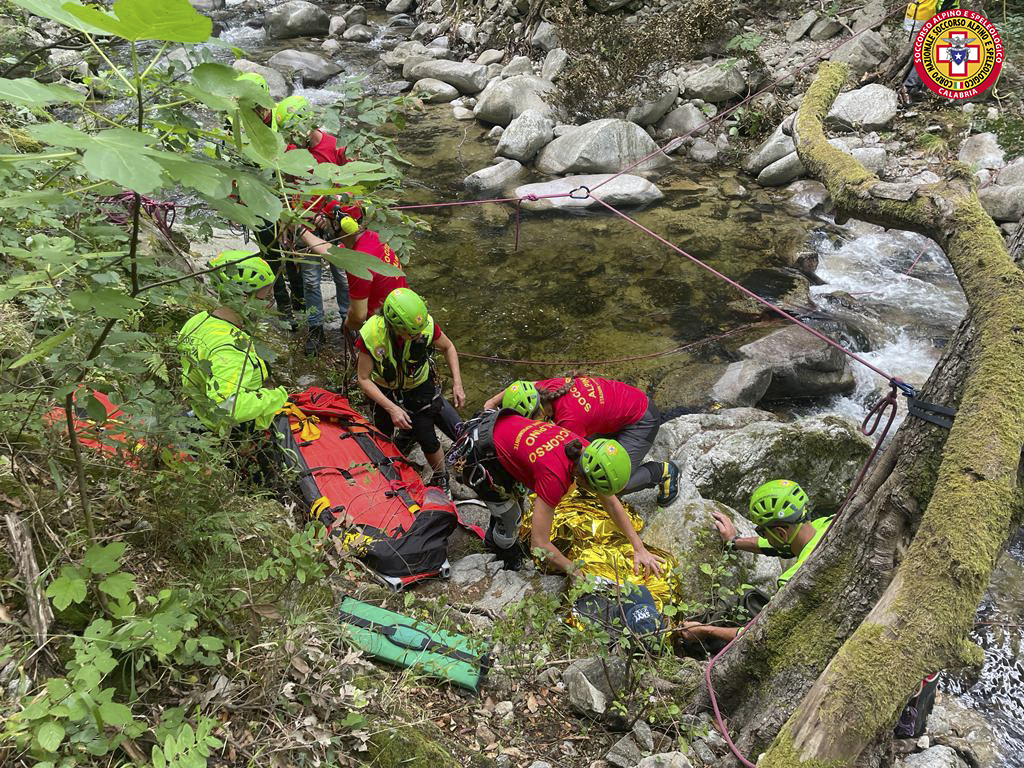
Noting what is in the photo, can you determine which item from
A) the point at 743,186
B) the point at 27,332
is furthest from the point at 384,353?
the point at 743,186

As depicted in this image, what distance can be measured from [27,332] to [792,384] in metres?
5.63

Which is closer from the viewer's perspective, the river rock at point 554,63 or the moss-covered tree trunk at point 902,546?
the moss-covered tree trunk at point 902,546

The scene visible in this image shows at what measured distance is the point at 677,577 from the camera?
3879 millimetres

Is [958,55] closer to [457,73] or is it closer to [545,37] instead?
[545,37]

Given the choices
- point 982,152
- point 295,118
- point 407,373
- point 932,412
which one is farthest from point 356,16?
point 932,412

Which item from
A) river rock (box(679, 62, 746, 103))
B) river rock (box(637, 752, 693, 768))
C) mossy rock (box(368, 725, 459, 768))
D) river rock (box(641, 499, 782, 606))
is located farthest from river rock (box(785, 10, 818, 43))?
mossy rock (box(368, 725, 459, 768))

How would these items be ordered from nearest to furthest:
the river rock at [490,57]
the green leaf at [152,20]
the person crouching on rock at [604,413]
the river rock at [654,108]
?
1. the green leaf at [152,20]
2. the person crouching on rock at [604,413]
3. the river rock at [654,108]
4. the river rock at [490,57]

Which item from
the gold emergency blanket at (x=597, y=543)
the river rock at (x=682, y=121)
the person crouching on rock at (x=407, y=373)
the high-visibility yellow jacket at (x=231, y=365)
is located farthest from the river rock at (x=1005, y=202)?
the high-visibility yellow jacket at (x=231, y=365)

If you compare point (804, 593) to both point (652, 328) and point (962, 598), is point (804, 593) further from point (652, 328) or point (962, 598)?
point (652, 328)

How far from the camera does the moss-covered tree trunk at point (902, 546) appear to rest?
1.58 m

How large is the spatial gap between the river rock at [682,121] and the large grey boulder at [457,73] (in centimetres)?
409

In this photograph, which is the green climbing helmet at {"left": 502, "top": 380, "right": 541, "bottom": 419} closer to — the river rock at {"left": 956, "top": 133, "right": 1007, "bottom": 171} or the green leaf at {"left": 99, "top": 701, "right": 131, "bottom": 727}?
the green leaf at {"left": 99, "top": 701, "right": 131, "bottom": 727}

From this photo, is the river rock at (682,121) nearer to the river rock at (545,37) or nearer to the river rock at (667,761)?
the river rock at (545,37)

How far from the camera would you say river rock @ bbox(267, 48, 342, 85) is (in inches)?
544
